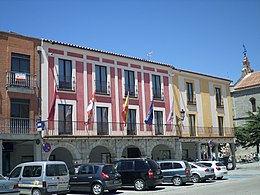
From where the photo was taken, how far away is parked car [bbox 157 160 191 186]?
2141 cm

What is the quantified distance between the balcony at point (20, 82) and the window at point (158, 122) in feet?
38.1

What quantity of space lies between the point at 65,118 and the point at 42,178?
929 centimetres

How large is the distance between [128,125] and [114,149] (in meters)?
2.85

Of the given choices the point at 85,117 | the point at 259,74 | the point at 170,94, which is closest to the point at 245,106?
the point at 259,74

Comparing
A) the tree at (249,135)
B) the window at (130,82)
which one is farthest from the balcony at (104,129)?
the tree at (249,135)

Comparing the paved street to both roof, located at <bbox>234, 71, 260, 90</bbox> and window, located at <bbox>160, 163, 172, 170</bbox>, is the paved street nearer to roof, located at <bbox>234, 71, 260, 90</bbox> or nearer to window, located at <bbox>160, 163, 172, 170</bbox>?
window, located at <bbox>160, 163, 172, 170</bbox>

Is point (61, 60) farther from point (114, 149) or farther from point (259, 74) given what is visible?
point (259, 74)

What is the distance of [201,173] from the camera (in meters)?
23.0

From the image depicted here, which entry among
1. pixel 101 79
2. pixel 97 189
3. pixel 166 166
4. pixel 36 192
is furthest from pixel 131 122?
pixel 36 192

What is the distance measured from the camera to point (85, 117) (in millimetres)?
25312

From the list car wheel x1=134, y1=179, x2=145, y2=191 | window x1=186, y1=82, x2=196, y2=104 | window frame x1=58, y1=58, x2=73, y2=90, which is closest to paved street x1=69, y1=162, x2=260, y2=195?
car wheel x1=134, y1=179, x2=145, y2=191

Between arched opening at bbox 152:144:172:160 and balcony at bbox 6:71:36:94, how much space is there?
568 inches

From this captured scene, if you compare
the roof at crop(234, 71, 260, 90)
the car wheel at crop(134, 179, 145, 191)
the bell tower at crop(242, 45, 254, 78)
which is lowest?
the car wheel at crop(134, 179, 145, 191)

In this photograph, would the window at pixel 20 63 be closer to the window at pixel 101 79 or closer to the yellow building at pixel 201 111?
the window at pixel 101 79
